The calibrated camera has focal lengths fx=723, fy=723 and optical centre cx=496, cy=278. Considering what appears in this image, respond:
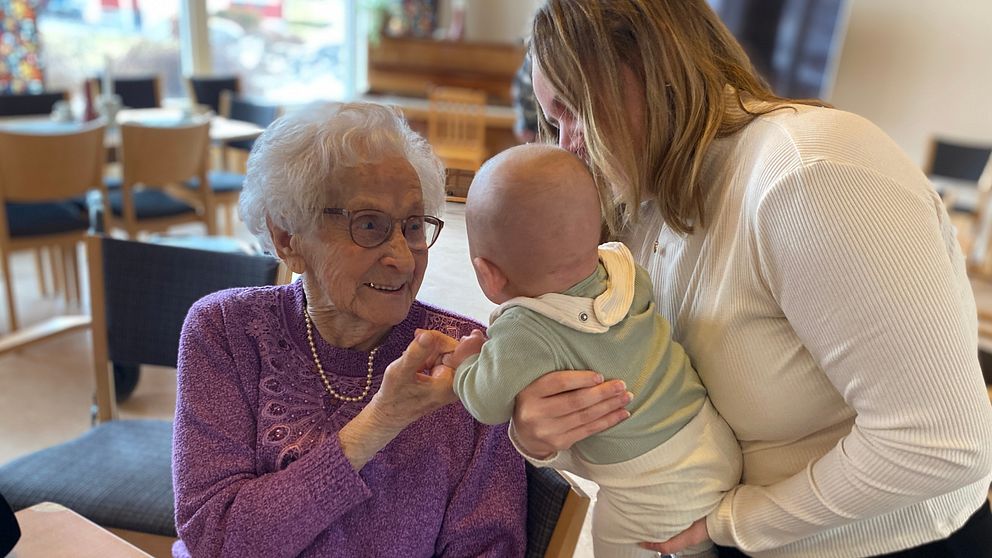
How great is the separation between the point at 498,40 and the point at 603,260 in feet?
21.9

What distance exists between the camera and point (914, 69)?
5.77 metres

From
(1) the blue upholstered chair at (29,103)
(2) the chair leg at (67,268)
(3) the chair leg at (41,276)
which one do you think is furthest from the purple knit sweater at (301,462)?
(1) the blue upholstered chair at (29,103)

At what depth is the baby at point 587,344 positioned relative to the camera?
0.89 meters

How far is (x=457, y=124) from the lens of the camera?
19.0 ft

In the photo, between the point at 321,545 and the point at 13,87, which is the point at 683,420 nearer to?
the point at 321,545

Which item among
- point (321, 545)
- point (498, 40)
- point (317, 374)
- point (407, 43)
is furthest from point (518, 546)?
point (498, 40)

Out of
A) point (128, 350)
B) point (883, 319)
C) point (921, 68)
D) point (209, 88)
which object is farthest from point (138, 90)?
point (921, 68)

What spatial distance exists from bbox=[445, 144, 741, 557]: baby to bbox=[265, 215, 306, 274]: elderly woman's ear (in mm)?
368

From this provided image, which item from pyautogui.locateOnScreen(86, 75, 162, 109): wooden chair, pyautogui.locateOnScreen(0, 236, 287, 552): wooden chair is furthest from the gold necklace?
pyautogui.locateOnScreen(86, 75, 162, 109): wooden chair

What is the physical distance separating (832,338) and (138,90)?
17.2 feet

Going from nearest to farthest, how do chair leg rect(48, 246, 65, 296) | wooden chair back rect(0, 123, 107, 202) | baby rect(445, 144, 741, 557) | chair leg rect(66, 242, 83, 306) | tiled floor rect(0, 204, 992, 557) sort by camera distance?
baby rect(445, 144, 741, 557)
tiled floor rect(0, 204, 992, 557)
wooden chair back rect(0, 123, 107, 202)
chair leg rect(66, 242, 83, 306)
chair leg rect(48, 246, 65, 296)

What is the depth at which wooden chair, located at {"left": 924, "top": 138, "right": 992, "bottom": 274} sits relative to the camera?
5266mm

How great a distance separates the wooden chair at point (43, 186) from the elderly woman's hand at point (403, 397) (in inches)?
104

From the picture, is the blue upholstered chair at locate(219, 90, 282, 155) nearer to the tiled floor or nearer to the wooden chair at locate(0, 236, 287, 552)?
the tiled floor
